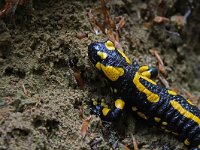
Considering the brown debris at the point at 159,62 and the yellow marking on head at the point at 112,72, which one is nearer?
the yellow marking on head at the point at 112,72

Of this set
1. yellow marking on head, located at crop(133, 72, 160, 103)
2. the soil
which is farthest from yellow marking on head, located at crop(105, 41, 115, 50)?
yellow marking on head, located at crop(133, 72, 160, 103)

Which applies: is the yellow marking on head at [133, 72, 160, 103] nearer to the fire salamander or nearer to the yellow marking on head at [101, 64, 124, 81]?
the fire salamander

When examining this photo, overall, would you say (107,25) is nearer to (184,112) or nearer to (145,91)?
(145,91)

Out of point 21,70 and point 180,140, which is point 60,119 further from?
→ point 180,140

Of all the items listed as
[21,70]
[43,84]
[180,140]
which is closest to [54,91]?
[43,84]

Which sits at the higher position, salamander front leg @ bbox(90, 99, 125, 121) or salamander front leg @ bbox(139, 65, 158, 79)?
salamander front leg @ bbox(139, 65, 158, 79)

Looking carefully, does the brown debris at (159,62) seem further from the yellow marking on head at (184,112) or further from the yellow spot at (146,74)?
the yellow marking on head at (184,112)

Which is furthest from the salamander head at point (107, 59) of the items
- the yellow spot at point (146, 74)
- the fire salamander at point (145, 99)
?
the yellow spot at point (146, 74)
